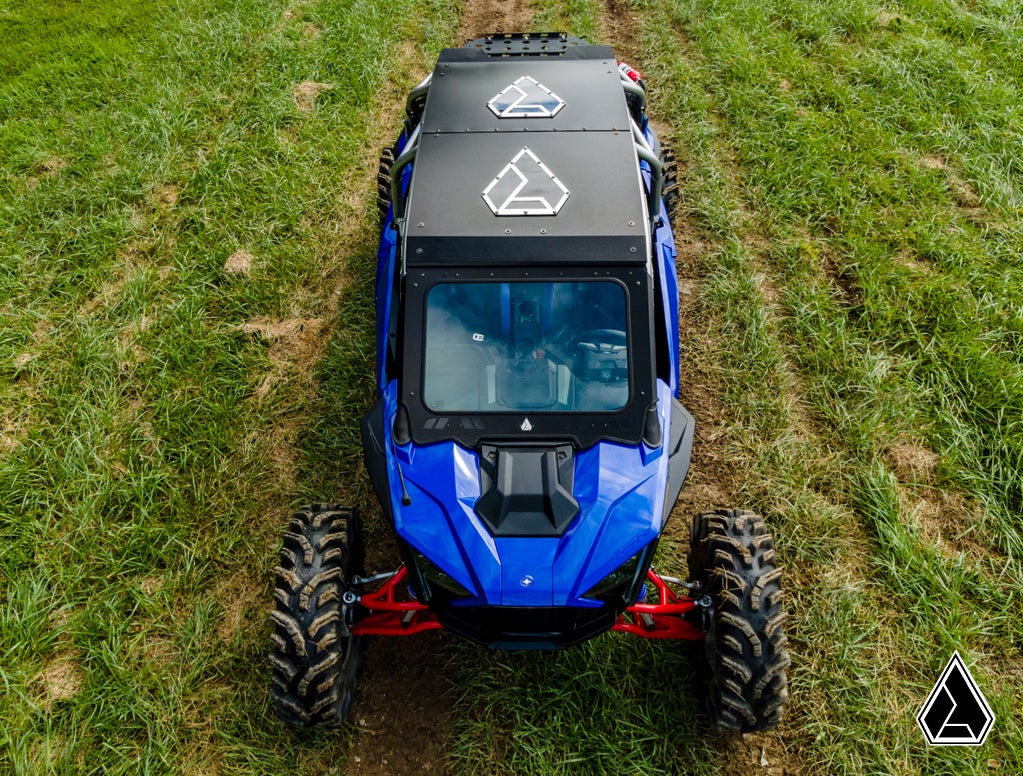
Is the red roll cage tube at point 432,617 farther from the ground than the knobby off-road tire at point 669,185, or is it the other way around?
the knobby off-road tire at point 669,185

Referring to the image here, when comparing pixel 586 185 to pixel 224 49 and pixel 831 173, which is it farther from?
pixel 224 49

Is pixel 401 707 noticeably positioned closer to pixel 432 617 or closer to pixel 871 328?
pixel 432 617

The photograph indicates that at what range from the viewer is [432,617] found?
3.64 m

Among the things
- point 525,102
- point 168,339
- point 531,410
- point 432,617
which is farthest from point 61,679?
point 525,102

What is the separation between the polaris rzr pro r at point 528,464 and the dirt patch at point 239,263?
2.54 metres

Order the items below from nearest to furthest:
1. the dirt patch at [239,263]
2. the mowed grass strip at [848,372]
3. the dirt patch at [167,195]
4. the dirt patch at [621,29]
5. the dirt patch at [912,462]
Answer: the mowed grass strip at [848,372] < the dirt patch at [912,462] < the dirt patch at [239,263] < the dirt patch at [167,195] < the dirt patch at [621,29]

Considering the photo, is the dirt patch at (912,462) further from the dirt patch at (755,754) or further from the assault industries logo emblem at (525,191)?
the assault industries logo emblem at (525,191)

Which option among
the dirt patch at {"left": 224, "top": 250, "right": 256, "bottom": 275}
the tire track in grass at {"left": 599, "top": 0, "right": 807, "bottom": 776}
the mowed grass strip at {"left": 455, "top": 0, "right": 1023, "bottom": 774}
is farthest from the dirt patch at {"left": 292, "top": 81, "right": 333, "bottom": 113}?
the tire track in grass at {"left": 599, "top": 0, "right": 807, "bottom": 776}

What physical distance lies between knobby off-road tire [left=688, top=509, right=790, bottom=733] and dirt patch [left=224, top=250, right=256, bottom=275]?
434 centimetres

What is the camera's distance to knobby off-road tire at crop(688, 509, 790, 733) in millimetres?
3268

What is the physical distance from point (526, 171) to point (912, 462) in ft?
10.5

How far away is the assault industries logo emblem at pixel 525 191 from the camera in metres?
3.60

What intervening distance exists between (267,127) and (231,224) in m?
1.39

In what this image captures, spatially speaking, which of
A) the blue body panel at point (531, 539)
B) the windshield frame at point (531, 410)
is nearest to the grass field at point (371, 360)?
the blue body panel at point (531, 539)
